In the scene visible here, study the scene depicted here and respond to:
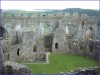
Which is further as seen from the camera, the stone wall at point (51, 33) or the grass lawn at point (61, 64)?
the stone wall at point (51, 33)

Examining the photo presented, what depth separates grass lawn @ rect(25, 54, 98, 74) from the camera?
960 inches

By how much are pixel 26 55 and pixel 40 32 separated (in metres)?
8.51

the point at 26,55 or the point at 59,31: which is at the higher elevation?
the point at 59,31

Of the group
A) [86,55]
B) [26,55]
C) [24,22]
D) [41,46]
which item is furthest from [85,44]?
[24,22]

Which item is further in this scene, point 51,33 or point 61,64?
point 51,33

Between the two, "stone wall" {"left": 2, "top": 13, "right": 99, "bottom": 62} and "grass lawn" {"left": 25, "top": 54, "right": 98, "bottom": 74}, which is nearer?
"grass lawn" {"left": 25, "top": 54, "right": 98, "bottom": 74}

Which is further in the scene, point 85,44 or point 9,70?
point 85,44

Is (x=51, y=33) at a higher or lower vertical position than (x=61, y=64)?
higher

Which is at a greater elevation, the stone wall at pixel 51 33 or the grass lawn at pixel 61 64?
the stone wall at pixel 51 33

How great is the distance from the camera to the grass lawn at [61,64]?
80.0 ft

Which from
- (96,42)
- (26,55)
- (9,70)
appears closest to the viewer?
(9,70)

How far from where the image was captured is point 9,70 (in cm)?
2112

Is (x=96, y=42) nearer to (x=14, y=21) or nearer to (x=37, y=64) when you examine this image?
(x=37, y=64)

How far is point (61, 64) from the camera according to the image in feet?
87.4
